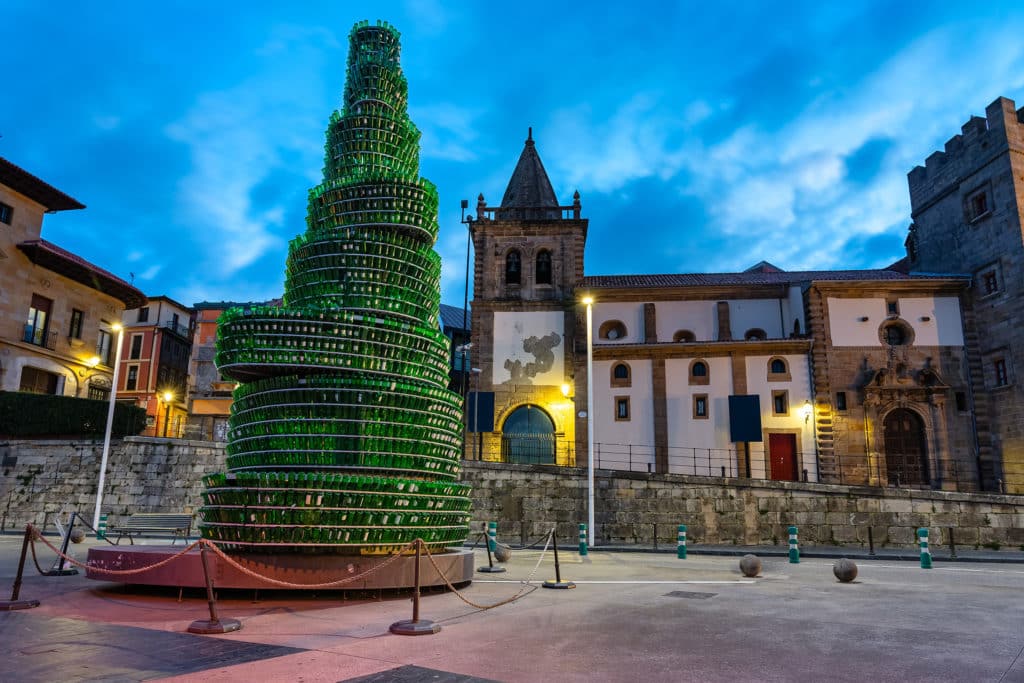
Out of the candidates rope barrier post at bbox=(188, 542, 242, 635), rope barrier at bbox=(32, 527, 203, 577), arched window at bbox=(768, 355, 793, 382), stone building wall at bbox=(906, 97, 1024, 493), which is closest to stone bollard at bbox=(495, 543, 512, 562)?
rope barrier at bbox=(32, 527, 203, 577)

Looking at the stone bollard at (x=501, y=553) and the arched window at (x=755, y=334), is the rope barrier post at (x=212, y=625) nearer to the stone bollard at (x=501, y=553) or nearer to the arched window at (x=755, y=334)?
the stone bollard at (x=501, y=553)

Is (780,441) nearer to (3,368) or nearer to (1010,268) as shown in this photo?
(1010,268)

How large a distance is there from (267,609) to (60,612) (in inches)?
88.5

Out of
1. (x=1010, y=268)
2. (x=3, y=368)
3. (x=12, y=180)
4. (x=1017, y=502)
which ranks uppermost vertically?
(x=12, y=180)

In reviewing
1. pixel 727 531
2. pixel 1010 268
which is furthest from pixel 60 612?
pixel 1010 268

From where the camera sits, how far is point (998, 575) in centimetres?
1438

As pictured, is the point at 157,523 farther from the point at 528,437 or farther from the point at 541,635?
the point at 528,437

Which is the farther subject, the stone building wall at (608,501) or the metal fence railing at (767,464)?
the metal fence railing at (767,464)

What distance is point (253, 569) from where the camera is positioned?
8.86m

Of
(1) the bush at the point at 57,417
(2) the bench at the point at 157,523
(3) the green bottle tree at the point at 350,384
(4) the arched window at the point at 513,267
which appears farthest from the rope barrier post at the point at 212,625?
(4) the arched window at the point at 513,267

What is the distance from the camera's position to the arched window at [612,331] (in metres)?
35.5

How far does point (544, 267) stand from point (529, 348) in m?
4.47

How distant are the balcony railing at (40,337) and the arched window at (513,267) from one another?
70.0 ft

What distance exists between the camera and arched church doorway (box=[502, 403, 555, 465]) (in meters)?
32.6
